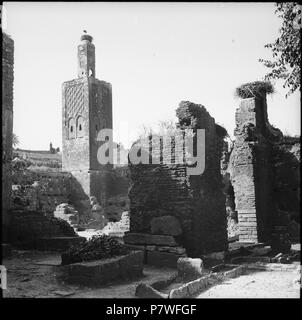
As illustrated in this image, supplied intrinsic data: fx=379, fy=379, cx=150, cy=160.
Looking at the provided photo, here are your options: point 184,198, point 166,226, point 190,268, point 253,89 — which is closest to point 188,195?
point 184,198

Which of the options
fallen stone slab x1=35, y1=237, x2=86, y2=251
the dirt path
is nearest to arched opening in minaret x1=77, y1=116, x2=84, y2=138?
fallen stone slab x1=35, y1=237, x2=86, y2=251

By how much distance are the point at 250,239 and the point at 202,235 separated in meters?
3.49

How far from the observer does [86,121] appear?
35250 mm

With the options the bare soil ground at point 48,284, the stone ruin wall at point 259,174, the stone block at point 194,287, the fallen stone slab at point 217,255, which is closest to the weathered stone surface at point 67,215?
the stone ruin wall at point 259,174

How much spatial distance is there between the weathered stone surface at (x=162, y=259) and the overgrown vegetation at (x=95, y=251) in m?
1.36

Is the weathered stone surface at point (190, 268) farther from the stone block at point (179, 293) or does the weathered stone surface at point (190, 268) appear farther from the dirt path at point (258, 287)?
the stone block at point (179, 293)

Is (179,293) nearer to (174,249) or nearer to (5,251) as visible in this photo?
(174,249)

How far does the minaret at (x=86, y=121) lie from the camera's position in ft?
114

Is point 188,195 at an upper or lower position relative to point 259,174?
lower

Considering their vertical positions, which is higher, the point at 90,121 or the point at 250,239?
the point at 90,121

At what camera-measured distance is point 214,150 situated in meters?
9.70

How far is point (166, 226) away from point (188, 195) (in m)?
0.88
